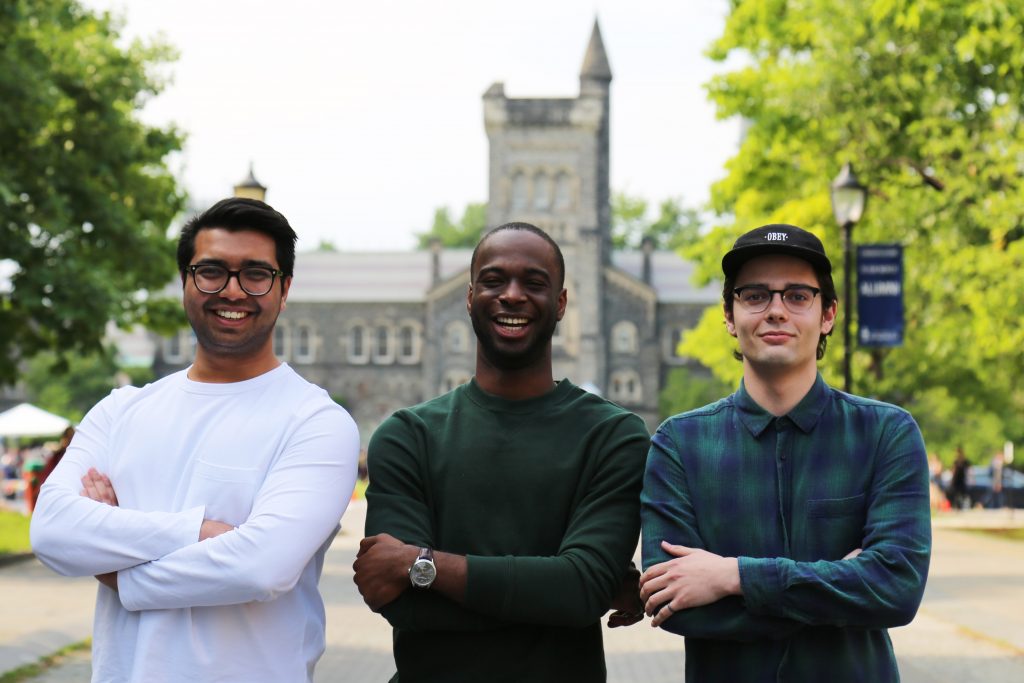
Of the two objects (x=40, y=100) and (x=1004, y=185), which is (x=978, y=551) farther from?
(x=40, y=100)

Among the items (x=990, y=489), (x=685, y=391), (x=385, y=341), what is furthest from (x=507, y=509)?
(x=385, y=341)

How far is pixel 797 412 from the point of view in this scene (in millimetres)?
3572

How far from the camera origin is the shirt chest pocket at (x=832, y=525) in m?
3.48

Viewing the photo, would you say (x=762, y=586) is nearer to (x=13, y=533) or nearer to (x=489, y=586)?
(x=489, y=586)

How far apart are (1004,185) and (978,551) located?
536 centimetres

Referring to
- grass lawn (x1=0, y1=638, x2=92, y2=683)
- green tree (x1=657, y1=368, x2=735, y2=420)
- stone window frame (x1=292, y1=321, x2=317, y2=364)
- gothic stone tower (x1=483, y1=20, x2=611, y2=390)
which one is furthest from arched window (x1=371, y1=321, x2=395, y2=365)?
grass lawn (x1=0, y1=638, x2=92, y2=683)

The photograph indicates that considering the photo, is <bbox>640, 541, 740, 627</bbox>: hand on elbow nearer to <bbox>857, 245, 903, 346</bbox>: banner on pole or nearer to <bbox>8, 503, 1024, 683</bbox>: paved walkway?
<bbox>8, 503, 1024, 683</bbox>: paved walkway

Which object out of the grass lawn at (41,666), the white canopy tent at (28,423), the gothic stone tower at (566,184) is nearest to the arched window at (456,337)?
the gothic stone tower at (566,184)

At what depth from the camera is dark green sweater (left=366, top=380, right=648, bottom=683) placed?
3.47 meters

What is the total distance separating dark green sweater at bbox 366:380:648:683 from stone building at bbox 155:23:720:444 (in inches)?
2667

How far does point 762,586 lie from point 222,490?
140 centimetres

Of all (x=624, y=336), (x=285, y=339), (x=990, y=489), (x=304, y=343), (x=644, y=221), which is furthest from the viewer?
(x=644, y=221)

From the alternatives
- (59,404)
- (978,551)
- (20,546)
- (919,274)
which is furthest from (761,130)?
(59,404)

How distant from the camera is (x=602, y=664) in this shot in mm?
3668
